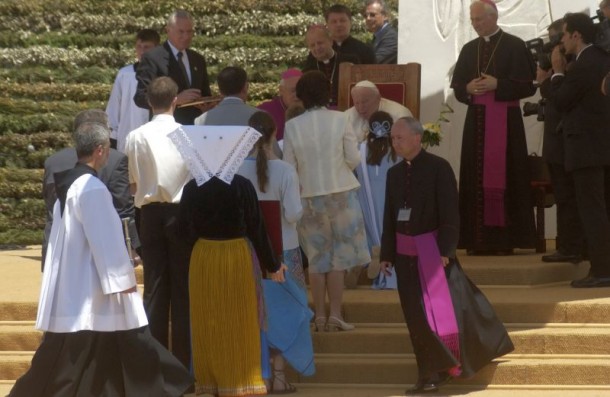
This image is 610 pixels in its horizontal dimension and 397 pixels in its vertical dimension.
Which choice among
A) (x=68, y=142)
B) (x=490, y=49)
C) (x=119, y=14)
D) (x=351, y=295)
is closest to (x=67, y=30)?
(x=119, y=14)

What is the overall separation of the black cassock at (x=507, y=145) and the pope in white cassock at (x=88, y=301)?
484cm

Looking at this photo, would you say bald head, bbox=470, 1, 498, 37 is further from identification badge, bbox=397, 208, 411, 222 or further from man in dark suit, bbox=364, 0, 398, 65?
identification badge, bbox=397, 208, 411, 222

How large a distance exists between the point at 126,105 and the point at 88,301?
14.5ft

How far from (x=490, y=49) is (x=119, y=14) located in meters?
7.07

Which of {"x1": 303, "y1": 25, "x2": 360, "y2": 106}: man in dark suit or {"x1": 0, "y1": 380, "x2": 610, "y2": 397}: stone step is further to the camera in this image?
{"x1": 303, "y1": 25, "x2": 360, "y2": 106}: man in dark suit

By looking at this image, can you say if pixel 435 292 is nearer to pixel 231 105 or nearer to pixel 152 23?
pixel 231 105

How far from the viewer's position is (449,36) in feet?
48.3

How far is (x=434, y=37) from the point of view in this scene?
14734 mm

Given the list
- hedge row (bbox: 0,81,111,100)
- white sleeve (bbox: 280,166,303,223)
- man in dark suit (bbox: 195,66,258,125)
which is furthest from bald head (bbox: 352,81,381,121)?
hedge row (bbox: 0,81,111,100)

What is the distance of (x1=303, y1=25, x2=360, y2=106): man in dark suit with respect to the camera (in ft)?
43.0

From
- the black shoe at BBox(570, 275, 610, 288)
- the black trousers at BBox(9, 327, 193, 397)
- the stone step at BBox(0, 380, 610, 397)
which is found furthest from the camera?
the black shoe at BBox(570, 275, 610, 288)

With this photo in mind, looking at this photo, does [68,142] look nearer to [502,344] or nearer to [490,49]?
[490,49]

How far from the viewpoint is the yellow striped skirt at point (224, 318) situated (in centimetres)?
994

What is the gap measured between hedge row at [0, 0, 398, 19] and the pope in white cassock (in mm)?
10287
